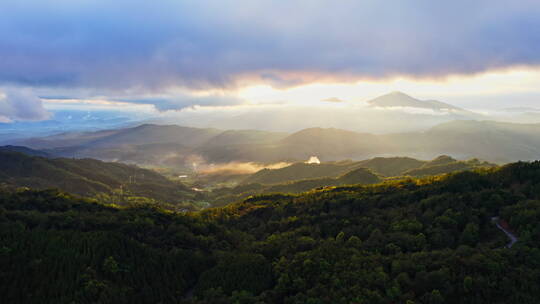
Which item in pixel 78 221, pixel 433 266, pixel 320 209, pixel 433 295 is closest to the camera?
pixel 433 295

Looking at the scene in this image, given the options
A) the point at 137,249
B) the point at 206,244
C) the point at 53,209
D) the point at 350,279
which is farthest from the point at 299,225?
the point at 53,209

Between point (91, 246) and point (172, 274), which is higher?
point (91, 246)

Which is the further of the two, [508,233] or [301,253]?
[301,253]

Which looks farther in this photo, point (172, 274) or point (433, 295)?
point (172, 274)

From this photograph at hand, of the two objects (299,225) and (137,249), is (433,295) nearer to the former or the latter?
(299,225)

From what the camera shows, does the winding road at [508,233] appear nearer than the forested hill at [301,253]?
No

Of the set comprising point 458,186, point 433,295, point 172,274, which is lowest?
point 172,274

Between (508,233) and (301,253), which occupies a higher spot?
(508,233)

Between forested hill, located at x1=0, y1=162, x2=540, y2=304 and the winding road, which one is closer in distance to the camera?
forested hill, located at x1=0, y1=162, x2=540, y2=304
